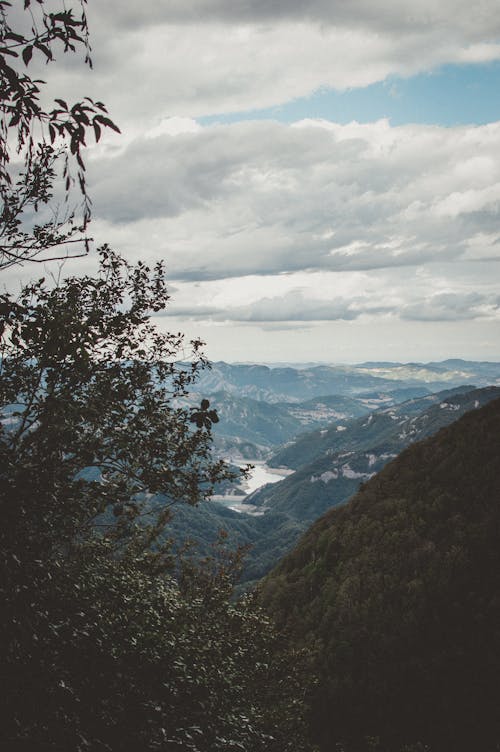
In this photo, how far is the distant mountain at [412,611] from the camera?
41.2m

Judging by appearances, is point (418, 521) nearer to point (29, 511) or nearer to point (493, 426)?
point (493, 426)

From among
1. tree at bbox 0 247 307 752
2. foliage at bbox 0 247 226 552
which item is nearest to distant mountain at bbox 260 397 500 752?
tree at bbox 0 247 307 752

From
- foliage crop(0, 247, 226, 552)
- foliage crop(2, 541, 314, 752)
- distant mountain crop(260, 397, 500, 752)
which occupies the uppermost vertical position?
foliage crop(0, 247, 226, 552)

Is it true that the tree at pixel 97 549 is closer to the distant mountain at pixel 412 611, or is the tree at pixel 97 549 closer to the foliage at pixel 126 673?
the foliage at pixel 126 673

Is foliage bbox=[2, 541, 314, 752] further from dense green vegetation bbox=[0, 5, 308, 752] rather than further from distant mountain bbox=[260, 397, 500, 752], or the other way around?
distant mountain bbox=[260, 397, 500, 752]

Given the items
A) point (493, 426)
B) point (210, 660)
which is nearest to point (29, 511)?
point (210, 660)

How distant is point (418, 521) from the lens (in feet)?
202

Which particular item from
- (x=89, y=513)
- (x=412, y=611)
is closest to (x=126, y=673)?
(x=89, y=513)

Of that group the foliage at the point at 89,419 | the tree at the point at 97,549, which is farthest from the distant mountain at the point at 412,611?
the foliage at the point at 89,419

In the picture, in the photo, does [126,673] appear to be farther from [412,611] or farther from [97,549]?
[412,611]

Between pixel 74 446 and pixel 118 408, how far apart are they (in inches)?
52.0

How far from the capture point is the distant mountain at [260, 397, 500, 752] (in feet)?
135

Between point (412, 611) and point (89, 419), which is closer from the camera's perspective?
point (89, 419)

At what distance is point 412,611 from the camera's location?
49.5 metres
